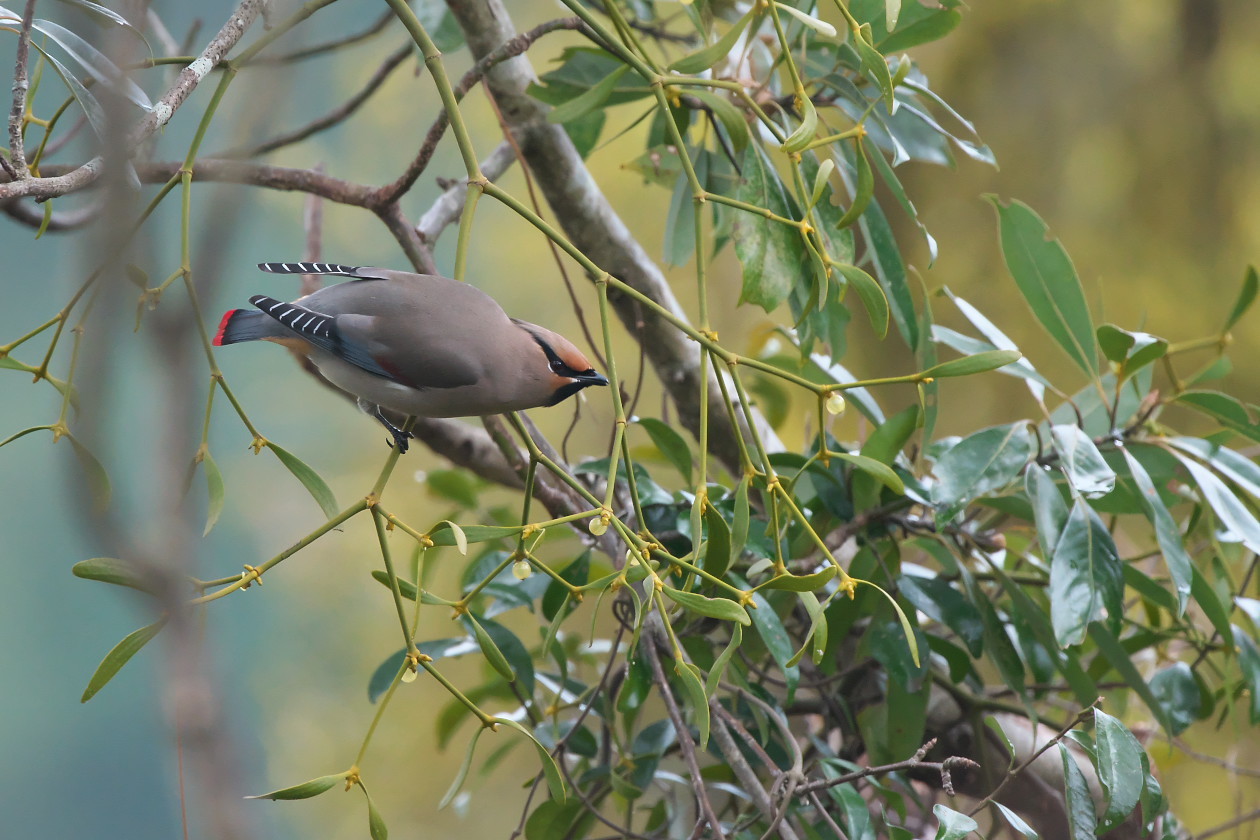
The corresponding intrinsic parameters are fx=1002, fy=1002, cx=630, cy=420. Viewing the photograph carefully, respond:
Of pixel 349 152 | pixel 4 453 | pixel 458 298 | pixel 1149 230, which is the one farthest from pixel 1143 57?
pixel 4 453

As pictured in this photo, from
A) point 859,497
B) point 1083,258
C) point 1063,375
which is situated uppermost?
point 859,497

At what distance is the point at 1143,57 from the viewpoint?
7.59ft

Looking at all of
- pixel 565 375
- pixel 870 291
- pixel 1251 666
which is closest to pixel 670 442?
pixel 565 375

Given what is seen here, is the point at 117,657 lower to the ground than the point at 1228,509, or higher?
higher

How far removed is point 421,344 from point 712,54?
0.25 m

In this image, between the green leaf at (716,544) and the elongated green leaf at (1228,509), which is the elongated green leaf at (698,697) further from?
the elongated green leaf at (1228,509)

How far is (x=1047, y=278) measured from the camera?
0.83 metres

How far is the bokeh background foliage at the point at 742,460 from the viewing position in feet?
1.55

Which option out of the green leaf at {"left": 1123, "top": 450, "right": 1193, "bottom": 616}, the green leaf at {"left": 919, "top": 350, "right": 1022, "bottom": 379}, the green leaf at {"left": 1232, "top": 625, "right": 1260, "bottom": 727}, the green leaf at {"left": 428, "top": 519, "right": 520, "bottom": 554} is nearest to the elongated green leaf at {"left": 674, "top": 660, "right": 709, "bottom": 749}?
the green leaf at {"left": 428, "top": 519, "right": 520, "bottom": 554}

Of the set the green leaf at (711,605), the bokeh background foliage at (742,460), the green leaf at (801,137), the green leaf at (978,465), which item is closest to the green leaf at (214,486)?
the bokeh background foliage at (742,460)

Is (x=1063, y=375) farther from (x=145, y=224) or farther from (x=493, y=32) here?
(x=145, y=224)

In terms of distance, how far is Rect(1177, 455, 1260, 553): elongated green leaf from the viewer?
0.74m

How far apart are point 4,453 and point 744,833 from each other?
52.5 inches

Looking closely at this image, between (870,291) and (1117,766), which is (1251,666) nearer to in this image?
(1117,766)
